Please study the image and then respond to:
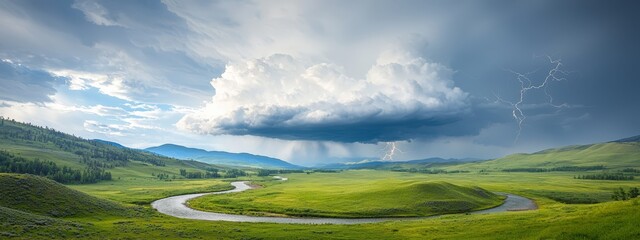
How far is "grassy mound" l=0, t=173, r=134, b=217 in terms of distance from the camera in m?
75.1

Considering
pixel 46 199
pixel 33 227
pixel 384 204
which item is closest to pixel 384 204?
pixel 384 204

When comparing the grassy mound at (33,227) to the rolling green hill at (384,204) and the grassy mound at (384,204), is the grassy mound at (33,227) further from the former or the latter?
the rolling green hill at (384,204)

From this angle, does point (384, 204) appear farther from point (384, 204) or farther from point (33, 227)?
point (33, 227)

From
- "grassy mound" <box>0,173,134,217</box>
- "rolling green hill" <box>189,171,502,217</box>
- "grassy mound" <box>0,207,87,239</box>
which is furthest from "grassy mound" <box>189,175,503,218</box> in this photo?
"grassy mound" <box>0,207,87,239</box>

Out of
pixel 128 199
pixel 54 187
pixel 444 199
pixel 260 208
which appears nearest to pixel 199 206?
pixel 260 208

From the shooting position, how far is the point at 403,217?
348 feet

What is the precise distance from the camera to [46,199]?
80.8 m

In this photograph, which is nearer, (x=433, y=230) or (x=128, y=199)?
(x=433, y=230)

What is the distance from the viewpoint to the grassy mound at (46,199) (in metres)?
75.1

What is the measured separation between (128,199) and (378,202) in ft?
338

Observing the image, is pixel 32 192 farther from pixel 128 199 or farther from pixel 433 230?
pixel 433 230

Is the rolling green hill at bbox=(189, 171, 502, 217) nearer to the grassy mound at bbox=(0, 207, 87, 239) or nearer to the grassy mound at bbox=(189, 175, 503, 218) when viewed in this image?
the grassy mound at bbox=(189, 175, 503, 218)

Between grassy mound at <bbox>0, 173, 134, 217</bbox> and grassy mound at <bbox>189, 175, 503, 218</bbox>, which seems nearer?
grassy mound at <bbox>0, 173, 134, 217</bbox>

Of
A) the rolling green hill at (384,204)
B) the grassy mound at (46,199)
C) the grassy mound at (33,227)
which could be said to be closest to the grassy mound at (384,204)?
the rolling green hill at (384,204)
